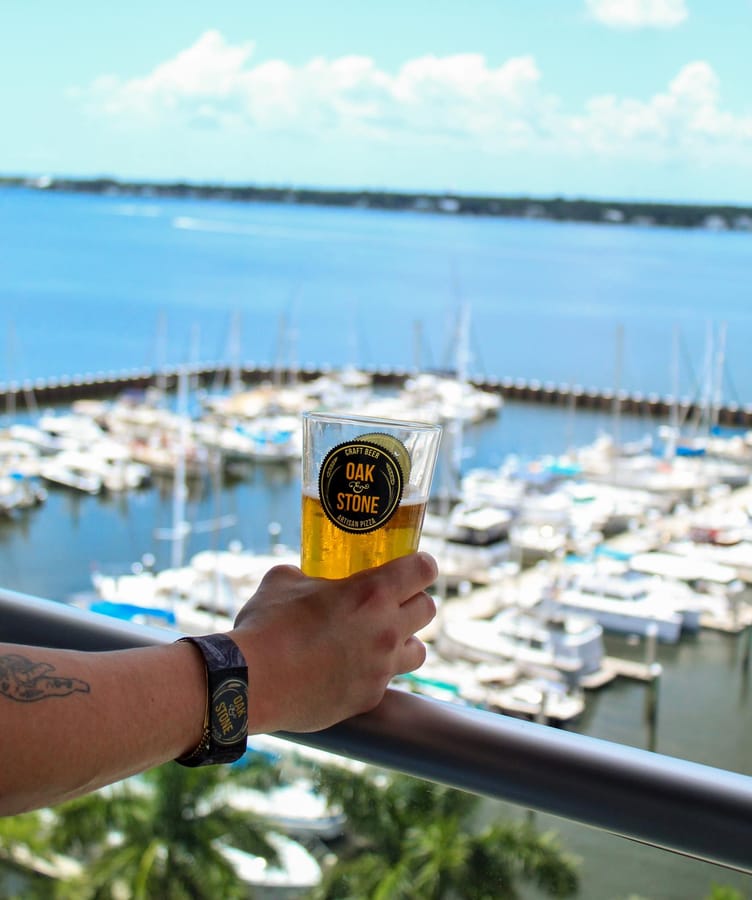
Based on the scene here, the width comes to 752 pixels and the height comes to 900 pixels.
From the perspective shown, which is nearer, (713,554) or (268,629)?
(268,629)

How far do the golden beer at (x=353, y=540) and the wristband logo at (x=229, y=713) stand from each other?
117mm

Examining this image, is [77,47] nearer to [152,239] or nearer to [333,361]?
[152,239]

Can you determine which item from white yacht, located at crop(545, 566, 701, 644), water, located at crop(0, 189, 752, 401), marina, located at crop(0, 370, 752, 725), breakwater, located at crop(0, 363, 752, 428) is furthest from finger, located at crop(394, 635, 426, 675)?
breakwater, located at crop(0, 363, 752, 428)

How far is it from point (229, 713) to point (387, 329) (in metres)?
52.4

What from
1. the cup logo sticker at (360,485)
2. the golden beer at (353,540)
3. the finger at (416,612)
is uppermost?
the cup logo sticker at (360,485)

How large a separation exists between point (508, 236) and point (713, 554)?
404 feet

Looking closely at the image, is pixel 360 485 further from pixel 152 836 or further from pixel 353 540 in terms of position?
pixel 152 836

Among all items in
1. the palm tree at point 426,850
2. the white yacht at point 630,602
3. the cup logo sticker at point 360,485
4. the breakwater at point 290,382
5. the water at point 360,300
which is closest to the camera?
the cup logo sticker at point 360,485

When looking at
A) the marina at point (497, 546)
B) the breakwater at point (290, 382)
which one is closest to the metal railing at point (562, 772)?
the marina at point (497, 546)

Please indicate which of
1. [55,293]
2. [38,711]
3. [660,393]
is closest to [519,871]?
[38,711]

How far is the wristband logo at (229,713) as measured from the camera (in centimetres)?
70

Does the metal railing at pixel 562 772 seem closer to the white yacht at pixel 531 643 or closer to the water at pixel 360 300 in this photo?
the white yacht at pixel 531 643

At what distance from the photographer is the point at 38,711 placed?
24.2 inches

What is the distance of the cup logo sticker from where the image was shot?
2.43 ft
